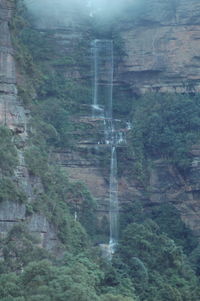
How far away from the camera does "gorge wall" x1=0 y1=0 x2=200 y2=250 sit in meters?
38.6

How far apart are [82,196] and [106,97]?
8.29 m

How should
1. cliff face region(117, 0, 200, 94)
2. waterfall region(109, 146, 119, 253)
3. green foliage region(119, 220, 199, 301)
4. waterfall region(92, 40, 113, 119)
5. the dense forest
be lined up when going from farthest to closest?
waterfall region(92, 40, 113, 119) → cliff face region(117, 0, 200, 94) → waterfall region(109, 146, 119, 253) → green foliage region(119, 220, 199, 301) → the dense forest

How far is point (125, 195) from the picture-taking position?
1801 inches

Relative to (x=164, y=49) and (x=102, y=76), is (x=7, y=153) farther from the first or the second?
(x=164, y=49)

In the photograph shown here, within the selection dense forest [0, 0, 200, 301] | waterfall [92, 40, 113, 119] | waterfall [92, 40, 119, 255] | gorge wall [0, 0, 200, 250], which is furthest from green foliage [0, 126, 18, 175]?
waterfall [92, 40, 113, 119]

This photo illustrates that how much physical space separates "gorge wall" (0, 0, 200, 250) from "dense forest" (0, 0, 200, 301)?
0.30 meters

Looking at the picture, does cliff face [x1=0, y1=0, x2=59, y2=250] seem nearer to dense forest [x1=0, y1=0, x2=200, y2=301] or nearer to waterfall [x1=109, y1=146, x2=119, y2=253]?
dense forest [x1=0, y1=0, x2=200, y2=301]

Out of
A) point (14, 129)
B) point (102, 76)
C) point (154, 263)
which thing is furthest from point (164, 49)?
point (14, 129)

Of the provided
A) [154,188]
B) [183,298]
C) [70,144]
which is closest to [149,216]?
[154,188]

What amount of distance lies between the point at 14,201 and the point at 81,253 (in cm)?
330

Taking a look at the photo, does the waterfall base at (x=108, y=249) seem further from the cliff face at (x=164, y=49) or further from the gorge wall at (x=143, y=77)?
the cliff face at (x=164, y=49)

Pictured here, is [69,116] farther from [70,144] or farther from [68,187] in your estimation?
[68,187]

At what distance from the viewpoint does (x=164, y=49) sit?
48531 mm

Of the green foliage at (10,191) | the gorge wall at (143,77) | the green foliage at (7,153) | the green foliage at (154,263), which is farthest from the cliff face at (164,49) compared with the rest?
the green foliage at (10,191)
